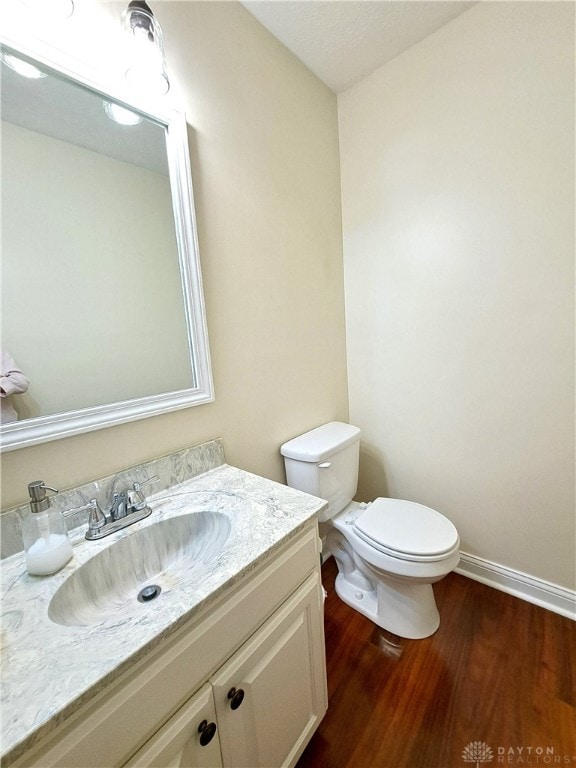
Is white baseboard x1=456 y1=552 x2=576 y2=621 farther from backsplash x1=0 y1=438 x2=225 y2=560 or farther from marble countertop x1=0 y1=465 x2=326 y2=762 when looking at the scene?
backsplash x1=0 y1=438 x2=225 y2=560

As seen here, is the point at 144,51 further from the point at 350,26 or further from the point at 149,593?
the point at 149,593

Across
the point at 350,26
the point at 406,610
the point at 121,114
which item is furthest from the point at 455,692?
the point at 350,26

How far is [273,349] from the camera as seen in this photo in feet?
4.45

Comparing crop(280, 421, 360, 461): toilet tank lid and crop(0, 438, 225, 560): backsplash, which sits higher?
crop(0, 438, 225, 560): backsplash

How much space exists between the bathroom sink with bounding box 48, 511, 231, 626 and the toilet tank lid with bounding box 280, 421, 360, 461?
1.77 feet

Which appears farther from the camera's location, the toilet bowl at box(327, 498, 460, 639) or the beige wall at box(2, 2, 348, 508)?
the toilet bowl at box(327, 498, 460, 639)

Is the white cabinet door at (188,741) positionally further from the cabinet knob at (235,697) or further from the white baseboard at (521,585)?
the white baseboard at (521,585)

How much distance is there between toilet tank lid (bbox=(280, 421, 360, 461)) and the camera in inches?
52.0

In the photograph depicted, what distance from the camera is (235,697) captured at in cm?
64

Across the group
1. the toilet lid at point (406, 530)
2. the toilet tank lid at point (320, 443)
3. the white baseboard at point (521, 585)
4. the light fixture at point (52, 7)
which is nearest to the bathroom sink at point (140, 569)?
the toilet tank lid at point (320, 443)

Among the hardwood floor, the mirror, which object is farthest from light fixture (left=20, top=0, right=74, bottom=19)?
the hardwood floor

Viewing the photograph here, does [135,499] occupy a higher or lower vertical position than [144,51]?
lower

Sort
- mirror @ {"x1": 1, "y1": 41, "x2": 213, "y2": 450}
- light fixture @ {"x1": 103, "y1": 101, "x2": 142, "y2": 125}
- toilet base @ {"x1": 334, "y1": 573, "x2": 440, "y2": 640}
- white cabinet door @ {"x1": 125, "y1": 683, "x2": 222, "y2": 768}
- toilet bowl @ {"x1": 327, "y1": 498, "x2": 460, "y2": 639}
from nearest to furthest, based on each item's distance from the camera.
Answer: white cabinet door @ {"x1": 125, "y1": 683, "x2": 222, "y2": 768}
mirror @ {"x1": 1, "y1": 41, "x2": 213, "y2": 450}
light fixture @ {"x1": 103, "y1": 101, "x2": 142, "y2": 125}
toilet bowl @ {"x1": 327, "y1": 498, "x2": 460, "y2": 639}
toilet base @ {"x1": 334, "y1": 573, "x2": 440, "y2": 640}

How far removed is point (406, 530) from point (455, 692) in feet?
1.72
